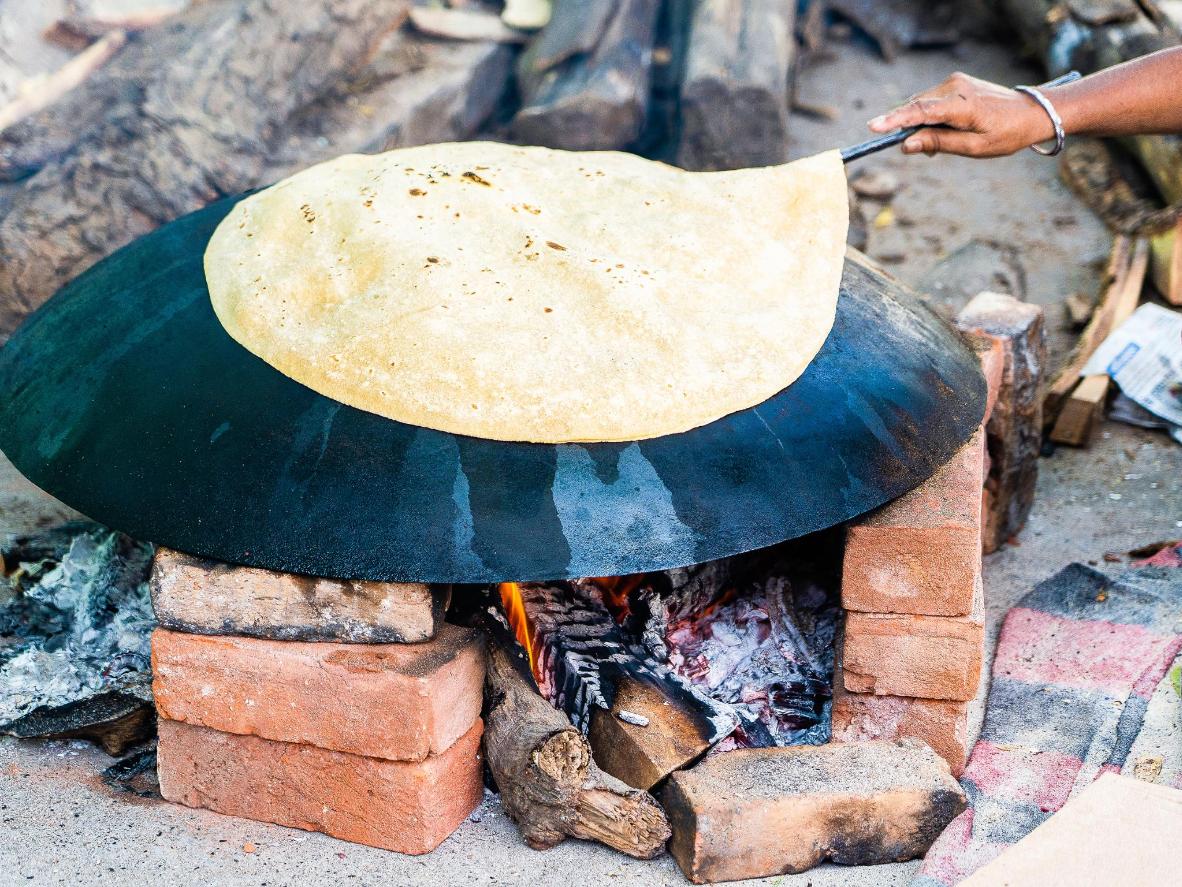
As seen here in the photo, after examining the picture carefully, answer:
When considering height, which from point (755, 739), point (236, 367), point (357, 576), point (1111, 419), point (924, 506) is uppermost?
point (236, 367)

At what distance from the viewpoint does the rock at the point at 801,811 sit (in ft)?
6.60

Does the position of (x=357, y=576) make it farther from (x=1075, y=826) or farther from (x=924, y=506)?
(x=1075, y=826)

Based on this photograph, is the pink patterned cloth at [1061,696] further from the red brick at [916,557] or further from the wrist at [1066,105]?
the wrist at [1066,105]

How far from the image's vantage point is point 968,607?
2166 mm

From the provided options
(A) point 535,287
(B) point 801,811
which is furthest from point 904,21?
(B) point 801,811

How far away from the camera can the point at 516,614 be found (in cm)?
237

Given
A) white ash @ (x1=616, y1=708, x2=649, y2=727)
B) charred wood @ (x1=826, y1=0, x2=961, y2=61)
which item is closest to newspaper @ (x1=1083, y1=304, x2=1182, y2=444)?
white ash @ (x1=616, y1=708, x2=649, y2=727)

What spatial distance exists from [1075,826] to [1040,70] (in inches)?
→ 182

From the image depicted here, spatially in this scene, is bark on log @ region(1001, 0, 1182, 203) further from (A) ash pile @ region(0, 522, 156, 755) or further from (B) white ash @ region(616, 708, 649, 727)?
(A) ash pile @ region(0, 522, 156, 755)

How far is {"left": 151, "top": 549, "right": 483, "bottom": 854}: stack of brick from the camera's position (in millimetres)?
2029

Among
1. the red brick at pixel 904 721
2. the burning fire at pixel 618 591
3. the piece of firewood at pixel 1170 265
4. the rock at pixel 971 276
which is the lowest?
the rock at pixel 971 276

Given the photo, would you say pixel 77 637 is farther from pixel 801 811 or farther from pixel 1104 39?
pixel 1104 39

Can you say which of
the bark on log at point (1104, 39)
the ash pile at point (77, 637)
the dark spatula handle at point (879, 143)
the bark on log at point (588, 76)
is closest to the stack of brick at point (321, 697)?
the ash pile at point (77, 637)

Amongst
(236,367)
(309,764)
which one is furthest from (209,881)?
(236,367)
